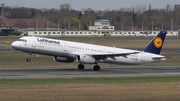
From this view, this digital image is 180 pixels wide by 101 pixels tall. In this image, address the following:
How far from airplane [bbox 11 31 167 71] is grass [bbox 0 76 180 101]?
9.39 meters

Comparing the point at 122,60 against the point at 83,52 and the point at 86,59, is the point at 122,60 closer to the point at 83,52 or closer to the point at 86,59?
the point at 83,52

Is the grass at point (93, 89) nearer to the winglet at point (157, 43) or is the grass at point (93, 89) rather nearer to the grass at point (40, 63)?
the winglet at point (157, 43)

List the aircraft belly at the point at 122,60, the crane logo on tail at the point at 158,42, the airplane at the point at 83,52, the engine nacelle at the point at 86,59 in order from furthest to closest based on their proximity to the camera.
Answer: the crane logo on tail at the point at 158,42 < the aircraft belly at the point at 122,60 < the airplane at the point at 83,52 < the engine nacelle at the point at 86,59

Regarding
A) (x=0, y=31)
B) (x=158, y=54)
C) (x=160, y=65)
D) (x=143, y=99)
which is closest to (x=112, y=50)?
(x=158, y=54)

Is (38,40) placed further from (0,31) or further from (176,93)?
(0,31)

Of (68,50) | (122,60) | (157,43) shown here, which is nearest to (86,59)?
(68,50)

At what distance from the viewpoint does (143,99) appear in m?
31.4

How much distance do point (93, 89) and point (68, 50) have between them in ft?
58.6

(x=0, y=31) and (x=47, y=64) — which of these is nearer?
(x=47, y=64)

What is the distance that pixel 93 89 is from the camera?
36250 millimetres

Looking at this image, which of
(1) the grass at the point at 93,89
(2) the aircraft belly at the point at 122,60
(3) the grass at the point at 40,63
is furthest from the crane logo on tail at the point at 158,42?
(1) the grass at the point at 93,89

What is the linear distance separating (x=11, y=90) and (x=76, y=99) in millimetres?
6154

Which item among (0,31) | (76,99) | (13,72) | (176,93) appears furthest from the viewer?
(0,31)

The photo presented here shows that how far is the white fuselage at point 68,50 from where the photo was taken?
53219 millimetres
